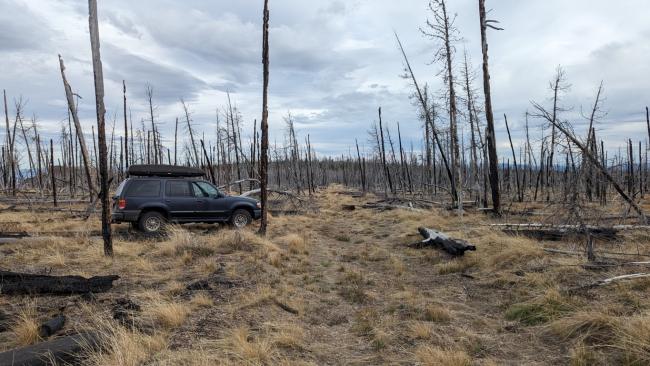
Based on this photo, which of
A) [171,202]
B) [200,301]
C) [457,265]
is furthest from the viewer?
[171,202]

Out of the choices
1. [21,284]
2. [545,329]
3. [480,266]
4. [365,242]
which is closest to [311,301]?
[545,329]

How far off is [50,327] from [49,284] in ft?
7.59

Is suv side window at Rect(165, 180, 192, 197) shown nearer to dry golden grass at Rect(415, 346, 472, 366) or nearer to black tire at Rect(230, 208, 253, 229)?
black tire at Rect(230, 208, 253, 229)

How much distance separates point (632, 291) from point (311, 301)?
15.6 ft

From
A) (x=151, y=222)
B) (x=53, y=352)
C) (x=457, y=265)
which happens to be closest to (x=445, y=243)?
(x=457, y=265)

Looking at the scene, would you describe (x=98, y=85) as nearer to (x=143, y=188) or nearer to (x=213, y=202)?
(x=143, y=188)

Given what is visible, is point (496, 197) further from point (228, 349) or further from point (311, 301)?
point (228, 349)

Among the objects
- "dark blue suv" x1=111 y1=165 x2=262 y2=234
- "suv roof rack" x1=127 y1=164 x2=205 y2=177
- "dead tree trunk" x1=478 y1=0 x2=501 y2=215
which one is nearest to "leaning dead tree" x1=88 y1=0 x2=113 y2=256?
"dark blue suv" x1=111 y1=165 x2=262 y2=234

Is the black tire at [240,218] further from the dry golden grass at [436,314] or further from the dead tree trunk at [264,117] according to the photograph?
the dry golden grass at [436,314]

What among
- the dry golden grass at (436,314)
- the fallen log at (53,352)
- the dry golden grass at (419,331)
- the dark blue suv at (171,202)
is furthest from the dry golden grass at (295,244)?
the fallen log at (53,352)

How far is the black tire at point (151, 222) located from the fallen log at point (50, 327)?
26.9 ft

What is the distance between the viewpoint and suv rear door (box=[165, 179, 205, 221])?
1360 cm

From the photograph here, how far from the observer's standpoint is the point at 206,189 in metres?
14.4

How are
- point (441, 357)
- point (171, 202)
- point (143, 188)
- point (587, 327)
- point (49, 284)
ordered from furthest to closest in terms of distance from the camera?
point (171, 202)
point (143, 188)
point (49, 284)
point (587, 327)
point (441, 357)
